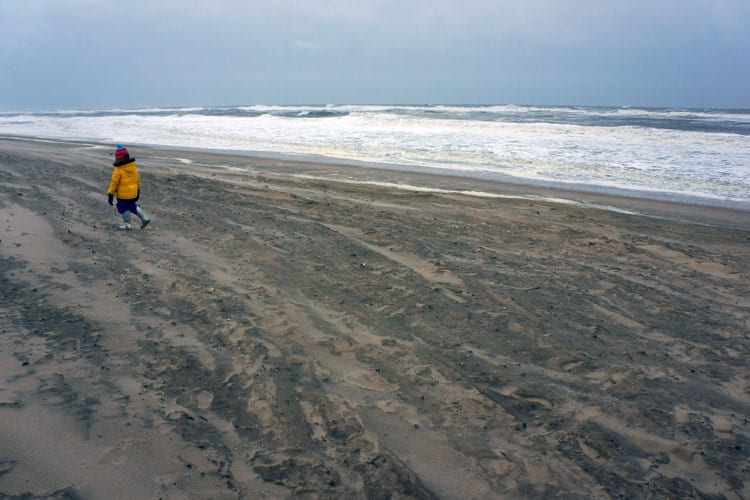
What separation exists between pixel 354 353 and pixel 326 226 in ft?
14.8

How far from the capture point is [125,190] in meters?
8.16

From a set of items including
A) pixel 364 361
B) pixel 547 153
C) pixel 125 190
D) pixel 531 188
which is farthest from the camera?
pixel 547 153

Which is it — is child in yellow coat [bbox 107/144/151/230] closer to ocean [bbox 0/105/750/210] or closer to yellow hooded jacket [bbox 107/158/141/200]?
yellow hooded jacket [bbox 107/158/141/200]

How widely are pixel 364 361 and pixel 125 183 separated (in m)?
5.78

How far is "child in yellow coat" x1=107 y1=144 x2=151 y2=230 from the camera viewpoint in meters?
8.07

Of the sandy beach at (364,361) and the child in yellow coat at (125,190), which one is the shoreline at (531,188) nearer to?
the sandy beach at (364,361)

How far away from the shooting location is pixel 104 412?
11.4ft

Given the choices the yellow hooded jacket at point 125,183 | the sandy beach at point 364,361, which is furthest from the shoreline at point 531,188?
the yellow hooded jacket at point 125,183

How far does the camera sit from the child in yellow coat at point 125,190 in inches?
318

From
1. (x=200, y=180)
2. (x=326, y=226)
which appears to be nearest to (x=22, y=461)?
(x=326, y=226)

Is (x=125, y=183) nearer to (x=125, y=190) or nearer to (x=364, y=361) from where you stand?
(x=125, y=190)

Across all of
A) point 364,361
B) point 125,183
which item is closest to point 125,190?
point 125,183

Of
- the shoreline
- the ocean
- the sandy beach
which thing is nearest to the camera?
the sandy beach

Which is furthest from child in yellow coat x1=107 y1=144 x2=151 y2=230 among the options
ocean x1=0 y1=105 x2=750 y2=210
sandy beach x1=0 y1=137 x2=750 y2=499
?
ocean x1=0 y1=105 x2=750 y2=210
